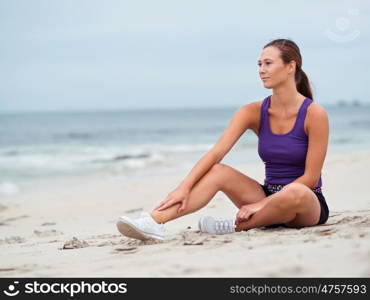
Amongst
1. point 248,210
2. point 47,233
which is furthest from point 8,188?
point 248,210

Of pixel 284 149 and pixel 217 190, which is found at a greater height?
pixel 284 149

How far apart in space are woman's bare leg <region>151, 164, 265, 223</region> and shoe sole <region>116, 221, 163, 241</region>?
0.37 feet

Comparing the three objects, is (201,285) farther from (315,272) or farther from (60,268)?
(60,268)

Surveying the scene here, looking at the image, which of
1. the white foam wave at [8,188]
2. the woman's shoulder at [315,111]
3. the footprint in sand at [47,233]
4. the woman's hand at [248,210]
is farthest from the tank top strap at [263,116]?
the white foam wave at [8,188]

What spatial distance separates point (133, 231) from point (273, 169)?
1012mm

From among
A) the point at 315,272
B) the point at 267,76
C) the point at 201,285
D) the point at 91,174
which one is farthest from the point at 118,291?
the point at 91,174

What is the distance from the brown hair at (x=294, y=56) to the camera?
3.55 m

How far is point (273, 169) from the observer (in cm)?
369

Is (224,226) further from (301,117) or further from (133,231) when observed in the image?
(301,117)

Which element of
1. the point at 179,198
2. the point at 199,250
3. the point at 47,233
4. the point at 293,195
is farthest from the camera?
the point at 47,233

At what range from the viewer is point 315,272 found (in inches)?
95.6

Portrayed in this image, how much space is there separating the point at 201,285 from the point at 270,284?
0.30 meters

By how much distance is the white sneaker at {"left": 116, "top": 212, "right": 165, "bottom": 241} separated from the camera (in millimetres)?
3273

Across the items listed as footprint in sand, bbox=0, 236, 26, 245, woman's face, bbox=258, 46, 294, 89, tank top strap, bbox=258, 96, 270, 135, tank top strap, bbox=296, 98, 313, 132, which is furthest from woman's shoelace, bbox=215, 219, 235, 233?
footprint in sand, bbox=0, 236, 26, 245
